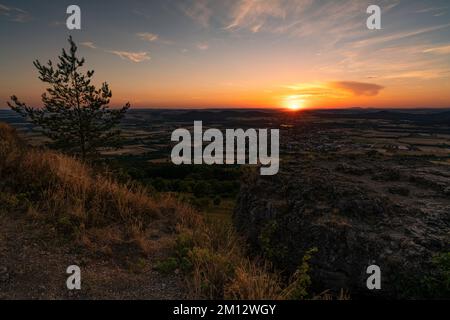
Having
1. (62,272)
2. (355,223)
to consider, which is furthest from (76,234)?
(355,223)

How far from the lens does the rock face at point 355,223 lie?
16.5 ft

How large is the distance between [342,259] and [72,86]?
1928 centimetres

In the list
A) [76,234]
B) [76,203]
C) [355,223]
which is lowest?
[76,234]

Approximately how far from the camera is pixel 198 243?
6.05m

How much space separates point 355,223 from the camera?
19.3 ft

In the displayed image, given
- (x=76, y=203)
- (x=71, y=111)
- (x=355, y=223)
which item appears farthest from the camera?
(x=71, y=111)

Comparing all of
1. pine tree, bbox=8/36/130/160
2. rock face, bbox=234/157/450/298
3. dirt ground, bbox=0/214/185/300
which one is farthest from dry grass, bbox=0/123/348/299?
pine tree, bbox=8/36/130/160

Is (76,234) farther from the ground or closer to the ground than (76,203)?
closer to the ground

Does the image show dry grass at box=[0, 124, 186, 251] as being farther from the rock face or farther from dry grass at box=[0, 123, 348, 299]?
the rock face

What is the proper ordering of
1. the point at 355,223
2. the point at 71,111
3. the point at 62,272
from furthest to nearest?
1. the point at 71,111
2. the point at 355,223
3. the point at 62,272

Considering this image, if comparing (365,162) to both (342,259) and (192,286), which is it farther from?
(192,286)

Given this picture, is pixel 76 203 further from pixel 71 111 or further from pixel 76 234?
pixel 71 111

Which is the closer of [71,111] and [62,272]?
[62,272]

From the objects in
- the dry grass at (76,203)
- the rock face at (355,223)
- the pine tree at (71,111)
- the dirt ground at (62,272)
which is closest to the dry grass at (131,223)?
the dry grass at (76,203)
